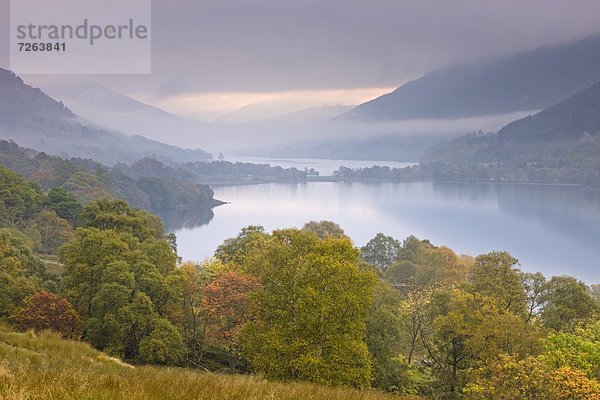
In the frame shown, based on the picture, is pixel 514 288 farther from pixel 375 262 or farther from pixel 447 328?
pixel 375 262

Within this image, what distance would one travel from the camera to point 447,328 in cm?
2469

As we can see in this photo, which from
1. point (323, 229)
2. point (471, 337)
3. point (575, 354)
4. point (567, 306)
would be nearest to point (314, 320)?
point (471, 337)

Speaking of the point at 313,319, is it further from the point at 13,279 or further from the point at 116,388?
the point at 13,279

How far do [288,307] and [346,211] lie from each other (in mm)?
146640

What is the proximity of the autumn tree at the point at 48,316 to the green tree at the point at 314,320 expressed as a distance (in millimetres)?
8992

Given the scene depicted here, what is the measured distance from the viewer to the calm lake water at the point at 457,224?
107562 millimetres

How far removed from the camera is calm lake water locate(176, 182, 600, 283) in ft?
353

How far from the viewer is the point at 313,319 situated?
21.0 m

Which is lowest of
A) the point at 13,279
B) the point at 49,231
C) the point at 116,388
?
the point at 49,231

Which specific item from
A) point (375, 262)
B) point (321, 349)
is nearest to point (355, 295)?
point (321, 349)

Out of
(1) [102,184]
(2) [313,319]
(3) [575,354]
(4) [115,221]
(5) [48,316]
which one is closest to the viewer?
(3) [575,354]

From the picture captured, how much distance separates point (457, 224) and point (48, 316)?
13690 cm

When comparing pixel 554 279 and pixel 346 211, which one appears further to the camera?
pixel 346 211

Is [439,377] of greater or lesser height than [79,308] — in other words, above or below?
below
